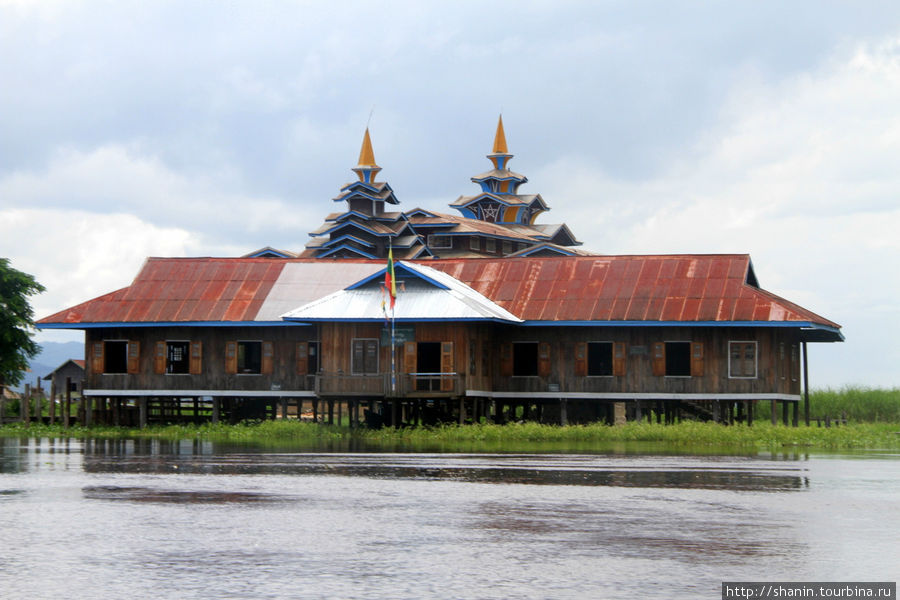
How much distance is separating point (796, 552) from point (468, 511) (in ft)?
18.6

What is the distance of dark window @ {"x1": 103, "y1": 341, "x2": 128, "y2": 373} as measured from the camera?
173 feet

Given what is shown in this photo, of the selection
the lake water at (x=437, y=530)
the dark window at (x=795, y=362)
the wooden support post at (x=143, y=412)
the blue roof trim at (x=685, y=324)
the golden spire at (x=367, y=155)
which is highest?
the golden spire at (x=367, y=155)

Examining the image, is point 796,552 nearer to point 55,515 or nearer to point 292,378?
point 55,515

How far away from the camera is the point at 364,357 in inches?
1880

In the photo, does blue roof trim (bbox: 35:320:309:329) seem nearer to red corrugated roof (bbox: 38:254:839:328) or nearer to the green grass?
red corrugated roof (bbox: 38:254:839:328)

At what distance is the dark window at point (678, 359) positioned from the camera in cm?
4894

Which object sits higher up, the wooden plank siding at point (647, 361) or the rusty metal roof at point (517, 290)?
the rusty metal roof at point (517, 290)

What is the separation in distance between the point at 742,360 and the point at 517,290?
8.46 m

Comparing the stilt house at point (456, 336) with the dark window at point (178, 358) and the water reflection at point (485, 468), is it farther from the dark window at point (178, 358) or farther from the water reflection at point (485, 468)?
the water reflection at point (485, 468)

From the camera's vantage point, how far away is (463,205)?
108000mm

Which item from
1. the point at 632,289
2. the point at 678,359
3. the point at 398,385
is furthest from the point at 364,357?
the point at 678,359

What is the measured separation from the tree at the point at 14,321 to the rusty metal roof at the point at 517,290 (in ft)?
45.0

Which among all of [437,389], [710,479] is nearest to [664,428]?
[437,389]

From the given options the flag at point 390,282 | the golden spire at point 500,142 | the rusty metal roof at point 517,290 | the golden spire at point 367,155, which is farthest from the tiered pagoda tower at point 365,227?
the flag at point 390,282
